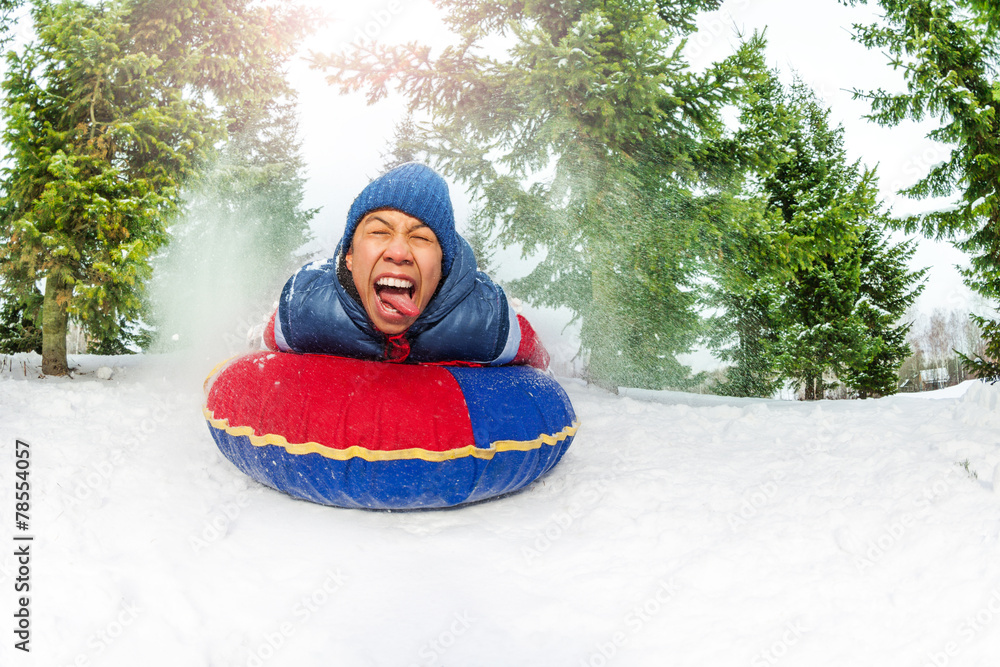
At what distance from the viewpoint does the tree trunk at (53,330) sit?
6.80 m

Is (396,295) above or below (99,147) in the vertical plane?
below

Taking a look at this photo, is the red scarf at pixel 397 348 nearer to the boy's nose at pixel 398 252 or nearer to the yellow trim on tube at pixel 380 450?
the boy's nose at pixel 398 252

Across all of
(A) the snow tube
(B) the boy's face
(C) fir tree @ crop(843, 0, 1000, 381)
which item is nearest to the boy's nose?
(B) the boy's face

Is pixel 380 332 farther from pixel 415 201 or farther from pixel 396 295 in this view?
pixel 415 201

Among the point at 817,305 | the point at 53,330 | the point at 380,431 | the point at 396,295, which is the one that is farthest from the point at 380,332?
the point at 817,305

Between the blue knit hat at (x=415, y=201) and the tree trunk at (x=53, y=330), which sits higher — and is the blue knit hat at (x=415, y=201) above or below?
above

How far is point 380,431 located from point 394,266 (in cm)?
87

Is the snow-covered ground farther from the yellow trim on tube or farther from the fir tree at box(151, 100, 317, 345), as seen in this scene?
the fir tree at box(151, 100, 317, 345)

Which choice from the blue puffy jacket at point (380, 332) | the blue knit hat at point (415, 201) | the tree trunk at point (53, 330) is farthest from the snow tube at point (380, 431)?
the tree trunk at point (53, 330)

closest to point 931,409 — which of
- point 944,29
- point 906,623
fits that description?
point 906,623

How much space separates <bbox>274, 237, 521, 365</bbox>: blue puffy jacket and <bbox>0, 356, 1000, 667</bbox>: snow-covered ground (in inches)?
33.7

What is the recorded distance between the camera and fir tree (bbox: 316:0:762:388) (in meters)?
6.16

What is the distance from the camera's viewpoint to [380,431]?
2.55 meters

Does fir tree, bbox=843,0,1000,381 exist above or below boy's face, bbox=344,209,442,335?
above
